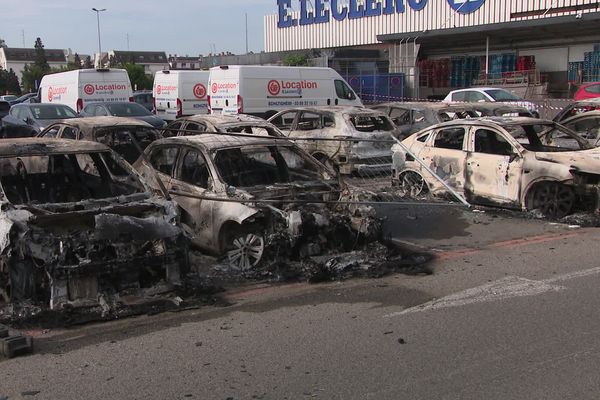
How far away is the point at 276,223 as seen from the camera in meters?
6.97

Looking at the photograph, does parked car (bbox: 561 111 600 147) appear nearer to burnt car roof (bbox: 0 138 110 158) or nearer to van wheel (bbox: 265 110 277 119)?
burnt car roof (bbox: 0 138 110 158)

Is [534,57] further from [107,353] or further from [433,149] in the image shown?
[107,353]

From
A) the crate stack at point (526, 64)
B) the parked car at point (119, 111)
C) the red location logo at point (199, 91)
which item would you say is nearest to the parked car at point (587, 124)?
the parked car at point (119, 111)

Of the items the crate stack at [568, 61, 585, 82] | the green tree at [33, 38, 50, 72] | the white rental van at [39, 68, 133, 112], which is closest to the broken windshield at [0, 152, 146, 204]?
the white rental van at [39, 68, 133, 112]

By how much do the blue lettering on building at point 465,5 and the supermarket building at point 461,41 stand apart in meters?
0.05

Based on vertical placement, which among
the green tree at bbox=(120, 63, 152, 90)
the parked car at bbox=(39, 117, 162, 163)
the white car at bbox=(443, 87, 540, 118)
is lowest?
the parked car at bbox=(39, 117, 162, 163)

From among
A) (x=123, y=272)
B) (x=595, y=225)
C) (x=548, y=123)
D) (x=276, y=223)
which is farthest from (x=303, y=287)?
(x=548, y=123)

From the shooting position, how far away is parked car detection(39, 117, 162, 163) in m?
11.3

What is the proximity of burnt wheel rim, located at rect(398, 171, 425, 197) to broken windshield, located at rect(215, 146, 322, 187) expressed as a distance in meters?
3.54

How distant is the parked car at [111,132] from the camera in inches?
444

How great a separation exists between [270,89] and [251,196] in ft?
41.6

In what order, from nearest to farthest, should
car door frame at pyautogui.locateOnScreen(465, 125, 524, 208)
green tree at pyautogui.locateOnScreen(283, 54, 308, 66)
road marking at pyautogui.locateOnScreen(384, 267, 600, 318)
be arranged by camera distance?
road marking at pyautogui.locateOnScreen(384, 267, 600, 318), car door frame at pyautogui.locateOnScreen(465, 125, 524, 208), green tree at pyautogui.locateOnScreen(283, 54, 308, 66)

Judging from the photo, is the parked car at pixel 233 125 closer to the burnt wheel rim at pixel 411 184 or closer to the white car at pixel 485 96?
the burnt wheel rim at pixel 411 184

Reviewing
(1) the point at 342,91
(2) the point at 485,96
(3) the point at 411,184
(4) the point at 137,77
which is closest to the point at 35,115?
(1) the point at 342,91
